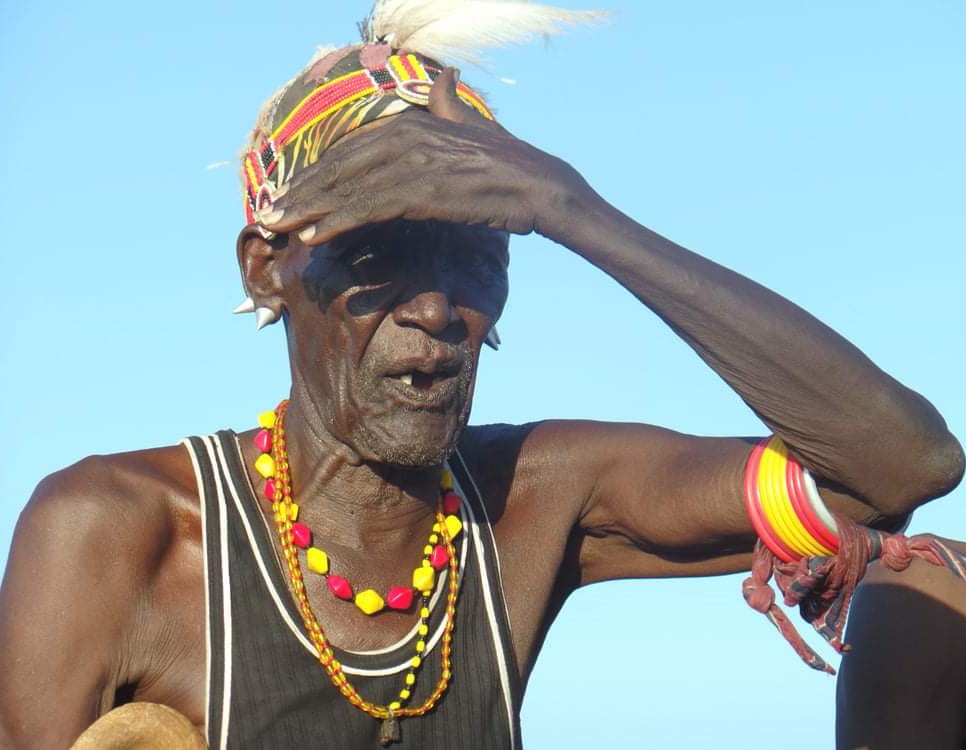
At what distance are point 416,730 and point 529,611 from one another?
56 centimetres

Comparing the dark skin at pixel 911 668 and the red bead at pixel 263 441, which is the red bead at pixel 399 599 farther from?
the dark skin at pixel 911 668

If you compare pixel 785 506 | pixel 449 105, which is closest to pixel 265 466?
pixel 449 105

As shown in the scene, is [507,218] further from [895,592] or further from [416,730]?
[895,592]

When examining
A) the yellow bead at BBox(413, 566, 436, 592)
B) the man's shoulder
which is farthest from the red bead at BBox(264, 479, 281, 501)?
the yellow bead at BBox(413, 566, 436, 592)

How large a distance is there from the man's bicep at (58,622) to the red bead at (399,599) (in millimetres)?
809

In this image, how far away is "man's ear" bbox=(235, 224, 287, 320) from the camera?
20.2 ft

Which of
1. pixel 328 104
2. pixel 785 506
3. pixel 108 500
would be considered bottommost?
pixel 785 506

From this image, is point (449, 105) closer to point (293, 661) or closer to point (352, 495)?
point (352, 495)

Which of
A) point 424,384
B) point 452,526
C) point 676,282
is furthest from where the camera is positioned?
point 452,526

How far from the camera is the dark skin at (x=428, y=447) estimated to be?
5.07m

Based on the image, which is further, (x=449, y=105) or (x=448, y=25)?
(x=448, y=25)

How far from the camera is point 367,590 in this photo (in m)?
6.02

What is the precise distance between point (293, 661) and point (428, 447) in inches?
29.2

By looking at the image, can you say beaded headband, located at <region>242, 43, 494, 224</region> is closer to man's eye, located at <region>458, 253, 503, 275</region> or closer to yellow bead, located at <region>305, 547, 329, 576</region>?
man's eye, located at <region>458, 253, 503, 275</region>
